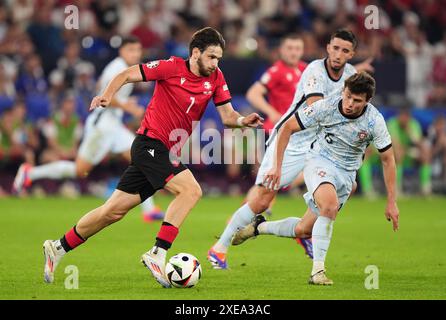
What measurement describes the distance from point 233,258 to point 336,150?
93.3 inches

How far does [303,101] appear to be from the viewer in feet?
35.0

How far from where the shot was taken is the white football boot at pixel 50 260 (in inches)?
357

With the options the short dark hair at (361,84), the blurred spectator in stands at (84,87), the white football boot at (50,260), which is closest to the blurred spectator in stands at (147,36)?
the blurred spectator in stands at (84,87)

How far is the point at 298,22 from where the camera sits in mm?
23797

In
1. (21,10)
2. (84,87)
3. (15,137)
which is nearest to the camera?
(15,137)

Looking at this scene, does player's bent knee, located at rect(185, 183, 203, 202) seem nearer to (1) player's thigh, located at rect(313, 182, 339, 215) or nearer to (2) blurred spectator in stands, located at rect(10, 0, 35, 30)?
(1) player's thigh, located at rect(313, 182, 339, 215)

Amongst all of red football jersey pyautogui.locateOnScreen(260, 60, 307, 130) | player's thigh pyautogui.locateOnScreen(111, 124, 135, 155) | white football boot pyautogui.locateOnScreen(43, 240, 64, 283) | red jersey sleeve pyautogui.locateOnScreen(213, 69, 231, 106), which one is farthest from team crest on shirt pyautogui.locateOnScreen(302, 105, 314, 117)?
player's thigh pyautogui.locateOnScreen(111, 124, 135, 155)

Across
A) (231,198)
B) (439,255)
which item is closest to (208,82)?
(439,255)

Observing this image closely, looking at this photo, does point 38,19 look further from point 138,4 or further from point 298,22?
point 298,22

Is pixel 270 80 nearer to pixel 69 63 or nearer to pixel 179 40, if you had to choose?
pixel 69 63

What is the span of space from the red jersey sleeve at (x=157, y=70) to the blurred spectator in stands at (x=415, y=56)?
43.4 feet

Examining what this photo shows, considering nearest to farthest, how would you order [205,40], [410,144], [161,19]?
[205,40] → [410,144] → [161,19]

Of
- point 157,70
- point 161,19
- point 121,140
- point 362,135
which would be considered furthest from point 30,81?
point 362,135
